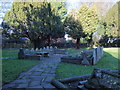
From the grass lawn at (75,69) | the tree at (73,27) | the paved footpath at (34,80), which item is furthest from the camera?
the tree at (73,27)

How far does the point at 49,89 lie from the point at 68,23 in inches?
608

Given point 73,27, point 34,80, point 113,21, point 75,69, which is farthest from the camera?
point 113,21

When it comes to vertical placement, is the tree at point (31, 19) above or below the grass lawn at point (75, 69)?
above

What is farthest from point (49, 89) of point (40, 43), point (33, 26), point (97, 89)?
point (40, 43)

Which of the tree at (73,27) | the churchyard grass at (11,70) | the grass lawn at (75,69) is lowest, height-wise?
the grass lawn at (75,69)

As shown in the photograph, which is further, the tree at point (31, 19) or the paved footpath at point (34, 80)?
the tree at point (31, 19)

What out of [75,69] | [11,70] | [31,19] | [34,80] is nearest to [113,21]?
[31,19]

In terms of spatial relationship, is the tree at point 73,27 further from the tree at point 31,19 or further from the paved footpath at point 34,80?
the paved footpath at point 34,80

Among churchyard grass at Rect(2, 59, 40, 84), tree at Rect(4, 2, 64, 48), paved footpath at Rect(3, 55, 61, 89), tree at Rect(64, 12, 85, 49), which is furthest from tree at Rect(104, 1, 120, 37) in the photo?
paved footpath at Rect(3, 55, 61, 89)

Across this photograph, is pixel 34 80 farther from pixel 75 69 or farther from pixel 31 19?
pixel 31 19

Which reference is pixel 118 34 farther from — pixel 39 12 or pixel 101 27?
pixel 39 12

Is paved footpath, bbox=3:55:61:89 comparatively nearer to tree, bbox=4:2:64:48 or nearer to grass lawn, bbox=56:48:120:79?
grass lawn, bbox=56:48:120:79

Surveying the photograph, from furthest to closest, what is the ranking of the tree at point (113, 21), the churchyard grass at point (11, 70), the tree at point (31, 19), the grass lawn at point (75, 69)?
the tree at point (113, 21) → the tree at point (31, 19) → the grass lawn at point (75, 69) → the churchyard grass at point (11, 70)

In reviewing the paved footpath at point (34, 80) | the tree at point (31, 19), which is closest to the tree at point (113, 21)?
the tree at point (31, 19)
